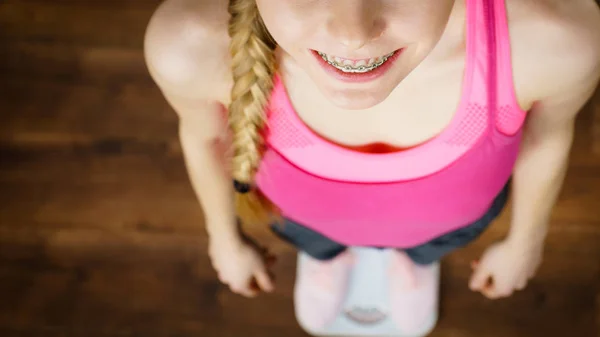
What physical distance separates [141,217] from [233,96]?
2.60 ft

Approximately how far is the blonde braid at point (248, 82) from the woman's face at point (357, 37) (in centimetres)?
6

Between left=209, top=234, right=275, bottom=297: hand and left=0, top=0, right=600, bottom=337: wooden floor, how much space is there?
11.9 inches

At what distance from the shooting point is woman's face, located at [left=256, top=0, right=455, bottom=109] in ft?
1.69

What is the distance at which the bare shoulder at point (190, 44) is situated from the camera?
0.65 m

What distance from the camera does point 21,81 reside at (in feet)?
4.97

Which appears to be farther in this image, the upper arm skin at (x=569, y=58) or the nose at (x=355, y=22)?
the upper arm skin at (x=569, y=58)

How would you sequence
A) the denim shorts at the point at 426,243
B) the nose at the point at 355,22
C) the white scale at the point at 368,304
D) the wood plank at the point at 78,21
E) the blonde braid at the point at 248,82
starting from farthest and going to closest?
the wood plank at the point at 78,21
the white scale at the point at 368,304
the denim shorts at the point at 426,243
the blonde braid at the point at 248,82
the nose at the point at 355,22

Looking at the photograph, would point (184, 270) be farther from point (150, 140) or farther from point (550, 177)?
point (550, 177)

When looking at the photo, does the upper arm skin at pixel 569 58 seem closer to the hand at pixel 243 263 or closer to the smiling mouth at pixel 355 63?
the smiling mouth at pixel 355 63

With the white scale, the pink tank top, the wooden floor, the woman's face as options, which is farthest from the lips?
the wooden floor

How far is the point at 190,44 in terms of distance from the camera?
656 mm

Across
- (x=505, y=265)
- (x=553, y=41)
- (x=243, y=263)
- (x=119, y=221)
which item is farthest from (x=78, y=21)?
(x=553, y=41)

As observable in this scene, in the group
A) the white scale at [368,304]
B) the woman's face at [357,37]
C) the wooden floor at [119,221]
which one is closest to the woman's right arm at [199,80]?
the woman's face at [357,37]

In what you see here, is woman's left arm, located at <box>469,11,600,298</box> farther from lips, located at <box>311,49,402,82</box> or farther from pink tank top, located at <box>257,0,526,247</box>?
lips, located at <box>311,49,402,82</box>
